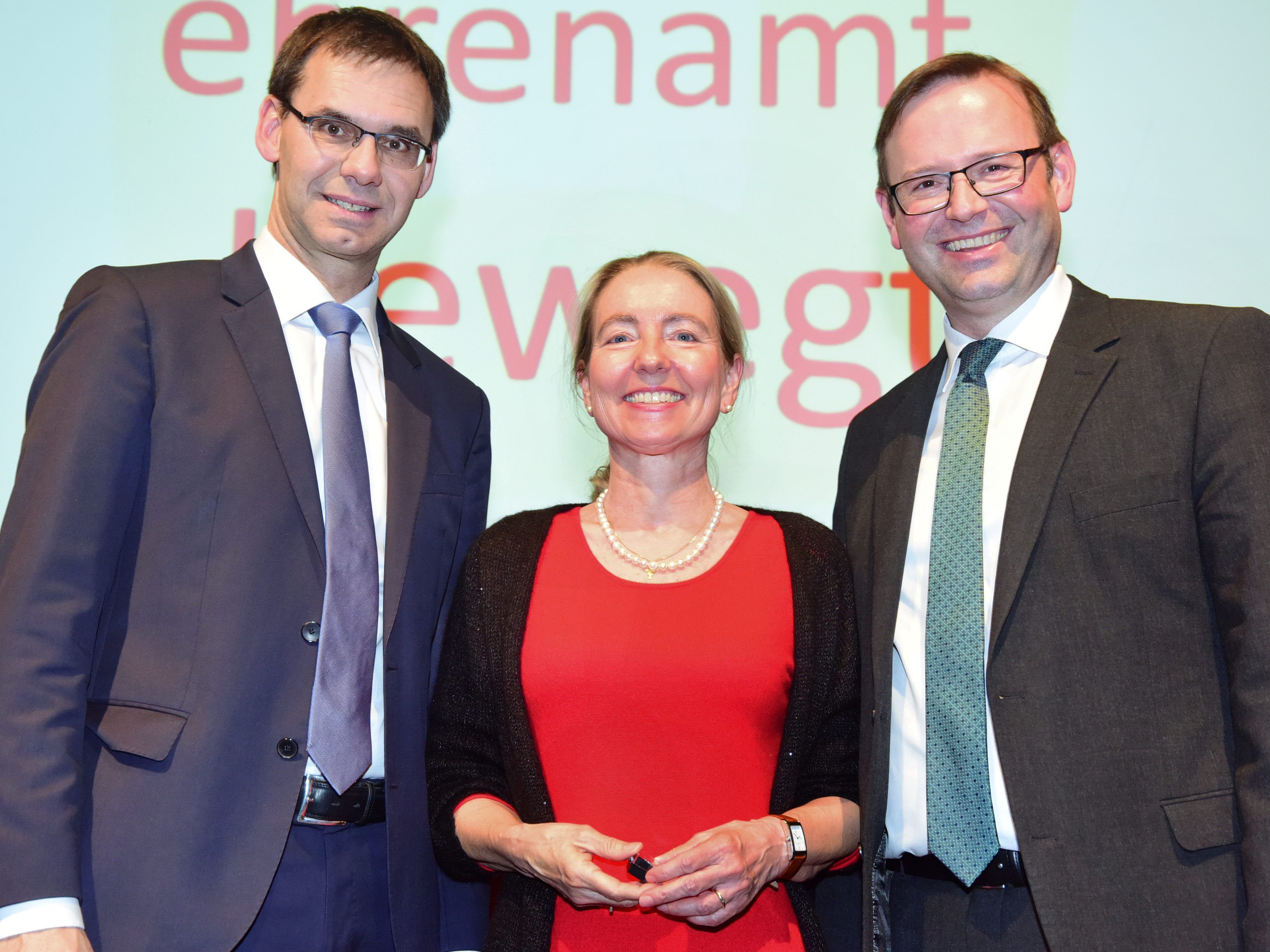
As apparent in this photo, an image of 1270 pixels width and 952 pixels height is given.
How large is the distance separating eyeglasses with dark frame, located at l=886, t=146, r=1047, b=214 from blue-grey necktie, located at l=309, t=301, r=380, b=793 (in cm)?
104

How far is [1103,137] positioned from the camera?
10.1 feet

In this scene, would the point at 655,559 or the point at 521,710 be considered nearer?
the point at 521,710

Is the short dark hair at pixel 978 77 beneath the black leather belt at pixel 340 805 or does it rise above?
above

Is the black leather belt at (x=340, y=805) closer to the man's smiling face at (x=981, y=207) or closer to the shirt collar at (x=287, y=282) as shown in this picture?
the shirt collar at (x=287, y=282)

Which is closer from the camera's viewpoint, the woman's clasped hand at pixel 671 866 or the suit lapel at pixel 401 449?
the woman's clasped hand at pixel 671 866

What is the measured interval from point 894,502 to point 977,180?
0.58 m

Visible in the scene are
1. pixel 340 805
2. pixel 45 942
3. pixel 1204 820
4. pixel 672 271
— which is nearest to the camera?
pixel 45 942

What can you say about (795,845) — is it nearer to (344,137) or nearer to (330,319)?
(330,319)

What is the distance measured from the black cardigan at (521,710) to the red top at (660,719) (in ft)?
0.08

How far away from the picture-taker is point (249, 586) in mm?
1746

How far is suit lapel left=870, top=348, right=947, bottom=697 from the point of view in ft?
6.25

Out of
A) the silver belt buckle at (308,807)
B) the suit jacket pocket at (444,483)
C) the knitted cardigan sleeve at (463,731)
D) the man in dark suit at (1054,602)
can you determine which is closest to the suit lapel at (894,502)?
the man in dark suit at (1054,602)

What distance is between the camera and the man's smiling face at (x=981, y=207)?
196cm

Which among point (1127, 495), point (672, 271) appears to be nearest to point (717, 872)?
point (1127, 495)
